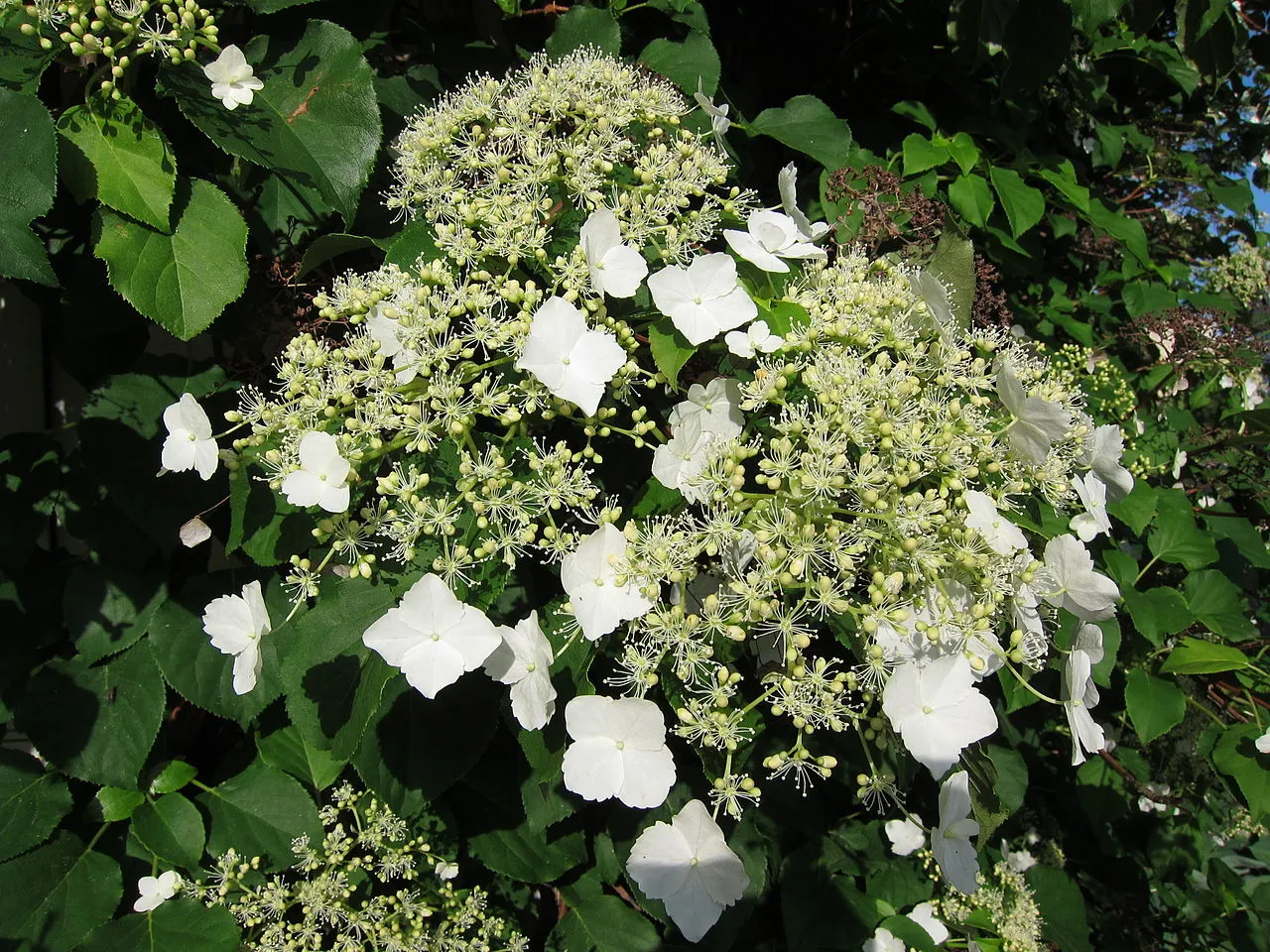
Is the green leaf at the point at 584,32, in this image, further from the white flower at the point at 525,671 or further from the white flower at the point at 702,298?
the white flower at the point at 525,671

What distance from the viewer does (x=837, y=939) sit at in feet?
6.00

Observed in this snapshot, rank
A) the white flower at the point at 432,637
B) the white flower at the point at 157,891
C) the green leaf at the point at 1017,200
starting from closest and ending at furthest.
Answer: the white flower at the point at 432,637 < the white flower at the point at 157,891 < the green leaf at the point at 1017,200

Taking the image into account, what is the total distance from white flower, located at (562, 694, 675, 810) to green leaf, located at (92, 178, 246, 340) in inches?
35.3

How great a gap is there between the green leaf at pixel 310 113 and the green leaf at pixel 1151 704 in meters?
2.07

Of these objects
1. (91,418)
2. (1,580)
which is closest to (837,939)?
(91,418)

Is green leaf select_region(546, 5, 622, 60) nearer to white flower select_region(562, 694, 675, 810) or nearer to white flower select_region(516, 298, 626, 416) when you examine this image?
white flower select_region(516, 298, 626, 416)

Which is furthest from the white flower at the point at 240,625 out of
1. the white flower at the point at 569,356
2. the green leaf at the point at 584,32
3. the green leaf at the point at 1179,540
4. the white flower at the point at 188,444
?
the green leaf at the point at 1179,540

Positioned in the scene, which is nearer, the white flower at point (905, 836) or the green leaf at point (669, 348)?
the green leaf at point (669, 348)

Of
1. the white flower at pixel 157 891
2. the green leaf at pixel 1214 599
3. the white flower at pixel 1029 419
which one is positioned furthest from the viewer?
the green leaf at pixel 1214 599

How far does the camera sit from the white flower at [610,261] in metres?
1.16

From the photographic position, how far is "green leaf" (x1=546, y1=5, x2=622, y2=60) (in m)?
1.72

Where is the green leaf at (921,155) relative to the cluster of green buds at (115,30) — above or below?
below

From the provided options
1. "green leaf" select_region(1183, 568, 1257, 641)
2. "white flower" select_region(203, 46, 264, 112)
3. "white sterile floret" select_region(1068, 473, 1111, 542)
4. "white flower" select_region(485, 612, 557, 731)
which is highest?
"white flower" select_region(203, 46, 264, 112)

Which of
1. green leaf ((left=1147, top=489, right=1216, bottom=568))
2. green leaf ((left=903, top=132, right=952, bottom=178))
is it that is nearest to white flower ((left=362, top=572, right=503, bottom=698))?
green leaf ((left=903, top=132, right=952, bottom=178))
